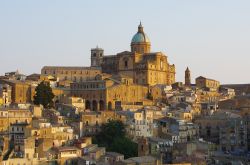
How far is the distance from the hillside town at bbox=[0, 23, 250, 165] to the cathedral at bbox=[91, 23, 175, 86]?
5.0 inches

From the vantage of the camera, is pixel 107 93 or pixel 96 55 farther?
pixel 96 55

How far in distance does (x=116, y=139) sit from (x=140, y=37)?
35.5m

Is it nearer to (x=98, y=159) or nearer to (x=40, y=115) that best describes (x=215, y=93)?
(x=40, y=115)

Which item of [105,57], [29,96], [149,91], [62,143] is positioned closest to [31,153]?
[62,143]

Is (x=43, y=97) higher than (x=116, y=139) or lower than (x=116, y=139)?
higher

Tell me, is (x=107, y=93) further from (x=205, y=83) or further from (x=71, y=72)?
(x=205, y=83)

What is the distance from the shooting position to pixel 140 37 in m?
82.9

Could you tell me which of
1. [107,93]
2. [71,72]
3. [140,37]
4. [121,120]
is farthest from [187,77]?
[121,120]

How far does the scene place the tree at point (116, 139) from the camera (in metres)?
48.0

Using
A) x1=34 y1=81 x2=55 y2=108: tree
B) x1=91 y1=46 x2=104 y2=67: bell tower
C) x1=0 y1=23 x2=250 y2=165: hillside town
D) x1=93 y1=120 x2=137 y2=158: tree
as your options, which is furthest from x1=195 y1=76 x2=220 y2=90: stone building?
x1=93 y1=120 x2=137 y2=158: tree

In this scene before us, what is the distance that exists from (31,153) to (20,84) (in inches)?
707

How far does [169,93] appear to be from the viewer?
71.1 metres

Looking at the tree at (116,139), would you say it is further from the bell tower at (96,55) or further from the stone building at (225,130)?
the bell tower at (96,55)

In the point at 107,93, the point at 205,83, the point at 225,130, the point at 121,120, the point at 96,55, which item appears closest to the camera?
the point at 121,120
